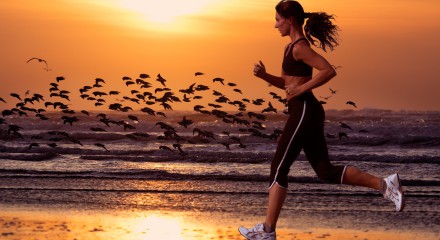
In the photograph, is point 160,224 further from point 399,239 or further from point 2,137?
point 2,137

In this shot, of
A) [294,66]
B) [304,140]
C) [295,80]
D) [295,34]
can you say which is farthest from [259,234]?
[295,34]

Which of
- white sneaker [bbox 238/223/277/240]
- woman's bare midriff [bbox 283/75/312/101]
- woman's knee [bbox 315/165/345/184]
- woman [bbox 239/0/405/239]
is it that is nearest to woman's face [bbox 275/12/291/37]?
woman [bbox 239/0/405/239]

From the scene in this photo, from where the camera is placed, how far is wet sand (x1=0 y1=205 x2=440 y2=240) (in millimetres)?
8391

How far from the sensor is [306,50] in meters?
7.72

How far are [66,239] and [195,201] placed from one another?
374cm

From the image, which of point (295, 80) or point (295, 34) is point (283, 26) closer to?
point (295, 34)

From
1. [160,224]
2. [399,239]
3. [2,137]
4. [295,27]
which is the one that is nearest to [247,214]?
[160,224]

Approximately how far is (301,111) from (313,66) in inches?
16.6

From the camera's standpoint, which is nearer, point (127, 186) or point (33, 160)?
point (127, 186)

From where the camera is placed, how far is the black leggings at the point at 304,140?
7.85 m

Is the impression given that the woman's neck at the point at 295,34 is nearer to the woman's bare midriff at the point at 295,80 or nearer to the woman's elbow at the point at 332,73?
the woman's bare midriff at the point at 295,80

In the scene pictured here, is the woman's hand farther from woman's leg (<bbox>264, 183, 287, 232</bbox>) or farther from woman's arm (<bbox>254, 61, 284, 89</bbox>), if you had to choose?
woman's leg (<bbox>264, 183, 287, 232</bbox>)

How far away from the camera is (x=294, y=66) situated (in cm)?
786

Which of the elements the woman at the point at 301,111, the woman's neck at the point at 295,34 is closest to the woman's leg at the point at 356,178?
the woman at the point at 301,111
